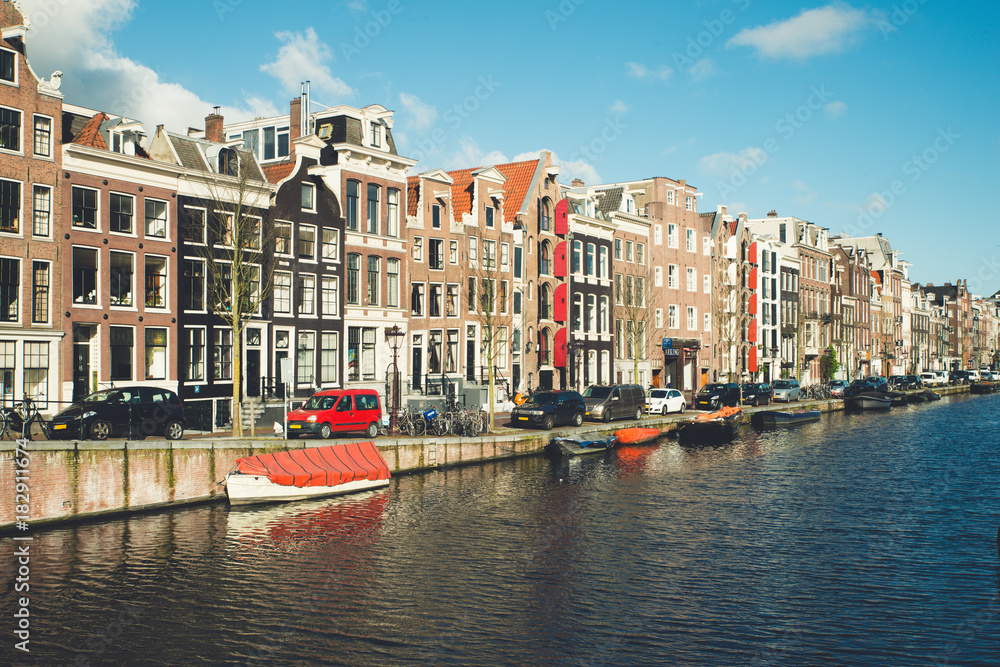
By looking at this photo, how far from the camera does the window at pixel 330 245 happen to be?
50375 mm

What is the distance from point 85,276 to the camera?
39.6m

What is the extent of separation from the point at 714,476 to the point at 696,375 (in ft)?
162

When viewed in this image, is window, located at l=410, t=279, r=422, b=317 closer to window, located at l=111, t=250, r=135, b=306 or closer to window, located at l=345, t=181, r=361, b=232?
window, located at l=345, t=181, r=361, b=232

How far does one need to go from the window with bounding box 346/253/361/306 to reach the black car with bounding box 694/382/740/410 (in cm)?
2821

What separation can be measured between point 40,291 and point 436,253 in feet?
84.1

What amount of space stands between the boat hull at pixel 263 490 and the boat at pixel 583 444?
1444cm

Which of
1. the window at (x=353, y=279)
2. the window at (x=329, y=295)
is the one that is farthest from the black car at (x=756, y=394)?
the window at (x=329, y=295)

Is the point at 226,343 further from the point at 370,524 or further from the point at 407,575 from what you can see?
the point at 407,575

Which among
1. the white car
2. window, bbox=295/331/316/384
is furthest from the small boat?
window, bbox=295/331/316/384

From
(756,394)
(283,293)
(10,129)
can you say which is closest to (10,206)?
(10,129)

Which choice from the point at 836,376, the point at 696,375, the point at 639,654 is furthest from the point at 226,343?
the point at 836,376

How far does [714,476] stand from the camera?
40.9m

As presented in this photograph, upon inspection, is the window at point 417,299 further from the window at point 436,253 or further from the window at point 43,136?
the window at point 43,136

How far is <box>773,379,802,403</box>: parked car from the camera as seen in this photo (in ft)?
276
